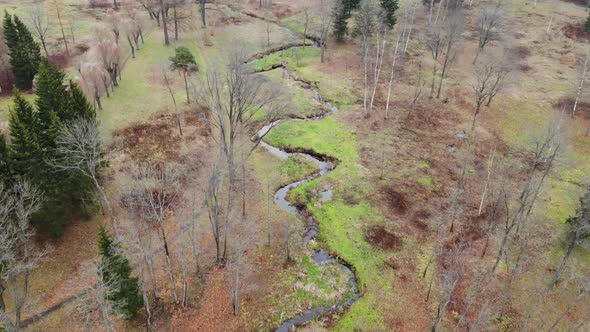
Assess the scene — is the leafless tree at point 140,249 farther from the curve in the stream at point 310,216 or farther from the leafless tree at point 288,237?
the leafless tree at point 288,237

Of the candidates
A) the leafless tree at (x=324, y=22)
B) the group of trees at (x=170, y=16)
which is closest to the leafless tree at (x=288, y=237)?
the leafless tree at (x=324, y=22)

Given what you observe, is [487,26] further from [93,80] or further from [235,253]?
[93,80]

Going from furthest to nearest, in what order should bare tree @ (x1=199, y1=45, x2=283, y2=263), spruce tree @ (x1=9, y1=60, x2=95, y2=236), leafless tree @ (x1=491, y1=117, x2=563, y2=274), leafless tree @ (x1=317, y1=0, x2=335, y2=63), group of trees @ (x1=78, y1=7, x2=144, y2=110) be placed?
leafless tree @ (x1=317, y1=0, x2=335, y2=63) < group of trees @ (x1=78, y1=7, x2=144, y2=110) < bare tree @ (x1=199, y1=45, x2=283, y2=263) < leafless tree @ (x1=491, y1=117, x2=563, y2=274) < spruce tree @ (x1=9, y1=60, x2=95, y2=236)

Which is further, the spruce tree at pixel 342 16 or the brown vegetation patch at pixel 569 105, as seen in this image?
the spruce tree at pixel 342 16

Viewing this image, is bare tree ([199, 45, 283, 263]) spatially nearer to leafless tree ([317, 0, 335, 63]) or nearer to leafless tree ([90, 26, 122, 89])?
leafless tree ([90, 26, 122, 89])

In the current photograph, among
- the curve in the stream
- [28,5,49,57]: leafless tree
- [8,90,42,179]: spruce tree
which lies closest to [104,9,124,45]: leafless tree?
[28,5,49,57]: leafless tree

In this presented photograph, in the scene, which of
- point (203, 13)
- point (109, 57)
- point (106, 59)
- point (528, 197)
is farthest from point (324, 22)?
point (528, 197)
